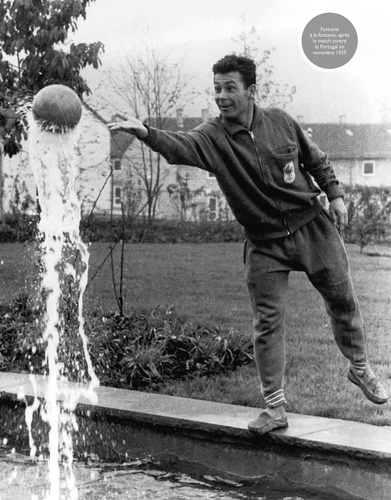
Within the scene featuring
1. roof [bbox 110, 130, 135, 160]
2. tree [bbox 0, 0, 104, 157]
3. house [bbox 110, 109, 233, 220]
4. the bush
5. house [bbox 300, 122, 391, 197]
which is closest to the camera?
tree [bbox 0, 0, 104, 157]

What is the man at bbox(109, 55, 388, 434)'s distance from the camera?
13.0 feet

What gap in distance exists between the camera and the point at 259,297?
3994mm

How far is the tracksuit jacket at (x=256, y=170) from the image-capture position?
3.96 meters

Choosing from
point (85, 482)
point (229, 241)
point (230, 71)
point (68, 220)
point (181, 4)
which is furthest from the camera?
point (229, 241)

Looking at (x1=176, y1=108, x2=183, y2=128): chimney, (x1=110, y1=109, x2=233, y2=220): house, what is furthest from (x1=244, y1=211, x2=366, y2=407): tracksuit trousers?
(x1=176, y1=108, x2=183, y2=128): chimney

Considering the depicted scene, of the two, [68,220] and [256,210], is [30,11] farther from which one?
[256,210]

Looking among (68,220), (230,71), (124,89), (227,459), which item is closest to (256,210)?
(230,71)

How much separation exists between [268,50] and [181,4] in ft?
14.8

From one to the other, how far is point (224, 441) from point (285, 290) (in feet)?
2.46

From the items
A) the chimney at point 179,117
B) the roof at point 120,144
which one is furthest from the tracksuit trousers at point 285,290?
the roof at point 120,144

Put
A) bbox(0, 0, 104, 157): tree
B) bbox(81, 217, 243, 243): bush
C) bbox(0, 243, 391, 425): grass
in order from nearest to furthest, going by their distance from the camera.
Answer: bbox(0, 243, 391, 425): grass < bbox(0, 0, 104, 157): tree < bbox(81, 217, 243, 243): bush
